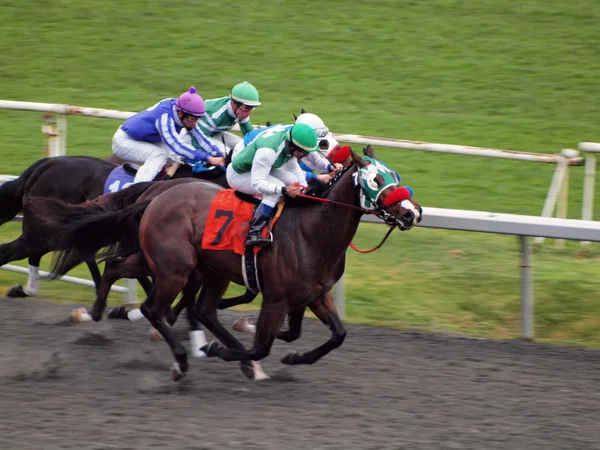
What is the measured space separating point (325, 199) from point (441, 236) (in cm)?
205

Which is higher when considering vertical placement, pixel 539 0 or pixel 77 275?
pixel 539 0

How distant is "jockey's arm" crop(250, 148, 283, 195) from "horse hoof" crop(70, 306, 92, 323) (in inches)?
69.8

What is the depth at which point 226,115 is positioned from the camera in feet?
24.4

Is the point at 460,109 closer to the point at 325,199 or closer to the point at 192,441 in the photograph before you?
the point at 325,199

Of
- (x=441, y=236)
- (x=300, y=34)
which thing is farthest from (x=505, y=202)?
(x=300, y=34)

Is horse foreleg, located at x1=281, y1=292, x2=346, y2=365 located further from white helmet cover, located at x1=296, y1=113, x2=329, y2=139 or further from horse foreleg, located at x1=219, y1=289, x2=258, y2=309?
white helmet cover, located at x1=296, y1=113, x2=329, y2=139

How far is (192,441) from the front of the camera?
479cm

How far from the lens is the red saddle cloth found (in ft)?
19.1

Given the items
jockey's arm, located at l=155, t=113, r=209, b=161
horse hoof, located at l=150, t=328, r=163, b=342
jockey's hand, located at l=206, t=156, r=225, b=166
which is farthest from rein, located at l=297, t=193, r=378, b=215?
horse hoof, located at l=150, t=328, r=163, b=342

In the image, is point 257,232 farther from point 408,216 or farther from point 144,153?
point 144,153

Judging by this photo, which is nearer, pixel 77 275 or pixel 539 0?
pixel 77 275

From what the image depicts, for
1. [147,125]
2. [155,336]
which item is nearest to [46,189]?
[147,125]

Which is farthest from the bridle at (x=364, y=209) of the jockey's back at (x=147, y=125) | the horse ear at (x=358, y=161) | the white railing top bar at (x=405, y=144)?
the white railing top bar at (x=405, y=144)

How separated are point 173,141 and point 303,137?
1.60m
